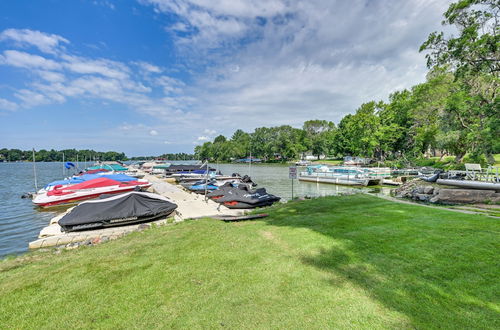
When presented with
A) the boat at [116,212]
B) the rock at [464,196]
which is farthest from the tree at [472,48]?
the boat at [116,212]

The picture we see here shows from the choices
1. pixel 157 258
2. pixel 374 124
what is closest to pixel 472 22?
pixel 157 258

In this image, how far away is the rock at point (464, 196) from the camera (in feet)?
45.1

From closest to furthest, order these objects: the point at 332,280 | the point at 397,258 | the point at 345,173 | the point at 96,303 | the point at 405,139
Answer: the point at 96,303, the point at 332,280, the point at 397,258, the point at 345,173, the point at 405,139

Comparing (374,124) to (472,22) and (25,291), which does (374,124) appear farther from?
(25,291)

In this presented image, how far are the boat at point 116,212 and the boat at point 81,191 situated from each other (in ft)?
30.4

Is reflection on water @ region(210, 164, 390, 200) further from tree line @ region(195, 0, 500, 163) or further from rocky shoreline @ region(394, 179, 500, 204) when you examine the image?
tree line @ region(195, 0, 500, 163)

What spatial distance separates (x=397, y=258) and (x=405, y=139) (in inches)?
2215

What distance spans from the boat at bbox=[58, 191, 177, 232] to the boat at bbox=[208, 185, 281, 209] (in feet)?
11.6

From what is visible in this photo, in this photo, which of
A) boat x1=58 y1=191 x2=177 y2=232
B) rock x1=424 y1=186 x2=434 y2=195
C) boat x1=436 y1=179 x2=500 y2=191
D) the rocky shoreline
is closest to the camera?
boat x1=58 y1=191 x2=177 y2=232

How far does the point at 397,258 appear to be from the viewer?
450 centimetres

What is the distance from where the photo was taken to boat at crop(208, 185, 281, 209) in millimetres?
13680

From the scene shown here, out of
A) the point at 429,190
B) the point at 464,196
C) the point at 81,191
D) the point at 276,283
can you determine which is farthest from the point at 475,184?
the point at 81,191

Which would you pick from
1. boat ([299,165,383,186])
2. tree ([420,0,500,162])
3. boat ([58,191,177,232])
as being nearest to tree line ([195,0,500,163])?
tree ([420,0,500,162])

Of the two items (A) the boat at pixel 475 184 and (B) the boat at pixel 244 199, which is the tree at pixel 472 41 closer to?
(A) the boat at pixel 475 184
